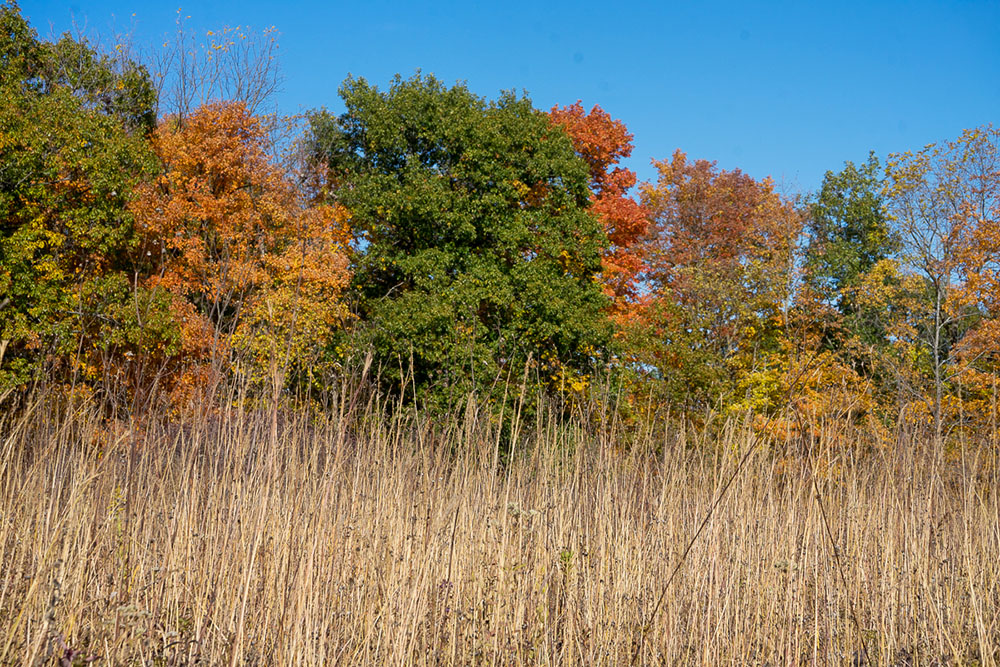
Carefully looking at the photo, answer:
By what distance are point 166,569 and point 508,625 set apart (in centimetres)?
120

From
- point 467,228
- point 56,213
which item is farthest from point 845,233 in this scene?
point 56,213

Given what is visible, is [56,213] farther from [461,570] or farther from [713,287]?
[461,570]

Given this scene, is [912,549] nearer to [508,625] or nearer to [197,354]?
[508,625]

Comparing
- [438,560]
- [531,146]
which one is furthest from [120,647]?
[531,146]

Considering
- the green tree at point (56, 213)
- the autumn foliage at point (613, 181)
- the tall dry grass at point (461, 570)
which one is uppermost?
the autumn foliage at point (613, 181)

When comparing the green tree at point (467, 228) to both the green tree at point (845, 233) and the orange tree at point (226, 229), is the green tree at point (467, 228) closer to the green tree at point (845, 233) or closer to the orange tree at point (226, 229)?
the orange tree at point (226, 229)

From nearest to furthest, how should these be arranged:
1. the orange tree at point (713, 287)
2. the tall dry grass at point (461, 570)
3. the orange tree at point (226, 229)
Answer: the tall dry grass at point (461, 570) → the orange tree at point (713, 287) → the orange tree at point (226, 229)

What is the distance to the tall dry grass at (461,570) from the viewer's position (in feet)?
7.89

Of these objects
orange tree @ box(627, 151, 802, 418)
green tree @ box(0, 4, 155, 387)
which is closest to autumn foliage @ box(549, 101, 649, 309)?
orange tree @ box(627, 151, 802, 418)

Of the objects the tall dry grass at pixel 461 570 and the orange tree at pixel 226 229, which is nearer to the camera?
the tall dry grass at pixel 461 570

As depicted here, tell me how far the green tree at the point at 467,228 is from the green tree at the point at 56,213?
15.6ft

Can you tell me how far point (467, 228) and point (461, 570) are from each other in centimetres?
1292

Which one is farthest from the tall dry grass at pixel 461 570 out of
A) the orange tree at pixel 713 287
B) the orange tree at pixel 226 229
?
the orange tree at pixel 226 229

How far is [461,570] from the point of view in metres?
2.90
